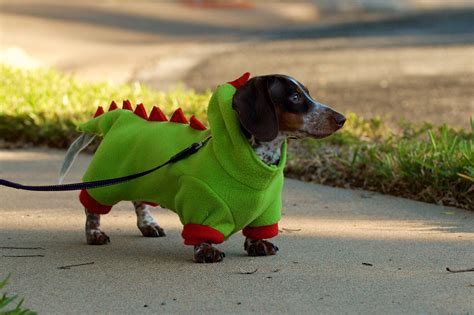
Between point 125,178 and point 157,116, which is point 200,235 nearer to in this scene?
point 125,178

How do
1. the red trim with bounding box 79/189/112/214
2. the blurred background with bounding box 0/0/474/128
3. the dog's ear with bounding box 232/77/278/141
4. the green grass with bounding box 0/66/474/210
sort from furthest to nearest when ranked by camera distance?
1. the blurred background with bounding box 0/0/474/128
2. the green grass with bounding box 0/66/474/210
3. the red trim with bounding box 79/189/112/214
4. the dog's ear with bounding box 232/77/278/141

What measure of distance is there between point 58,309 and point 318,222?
214 cm

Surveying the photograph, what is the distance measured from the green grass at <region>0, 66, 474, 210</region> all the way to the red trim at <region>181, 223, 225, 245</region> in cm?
A: 176

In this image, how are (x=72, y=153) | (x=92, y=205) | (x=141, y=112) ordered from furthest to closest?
1. (x=72, y=153)
2. (x=141, y=112)
3. (x=92, y=205)

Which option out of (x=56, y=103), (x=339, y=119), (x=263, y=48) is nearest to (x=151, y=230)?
(x=339, y=119)

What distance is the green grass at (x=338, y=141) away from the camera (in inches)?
260

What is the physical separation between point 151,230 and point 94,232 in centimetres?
33

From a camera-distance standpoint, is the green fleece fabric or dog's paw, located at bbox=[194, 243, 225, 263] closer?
the green fleece fabric

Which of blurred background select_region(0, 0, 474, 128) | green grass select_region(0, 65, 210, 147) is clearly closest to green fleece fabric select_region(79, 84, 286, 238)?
green grass select_region(0, 65, 210, 147)

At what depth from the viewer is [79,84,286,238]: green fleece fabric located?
5094 millimetres

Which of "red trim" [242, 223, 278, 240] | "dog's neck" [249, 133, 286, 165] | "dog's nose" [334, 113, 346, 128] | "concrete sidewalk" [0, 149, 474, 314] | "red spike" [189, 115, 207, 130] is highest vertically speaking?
"dog's nose" [334, 113, 346, 128]

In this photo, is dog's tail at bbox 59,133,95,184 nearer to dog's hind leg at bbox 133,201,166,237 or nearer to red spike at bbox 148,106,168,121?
dog's hind leg at bbox 133,201,166,237

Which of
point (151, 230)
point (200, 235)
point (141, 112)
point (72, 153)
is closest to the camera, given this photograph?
point (200, 235)

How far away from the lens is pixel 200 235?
201 inches
